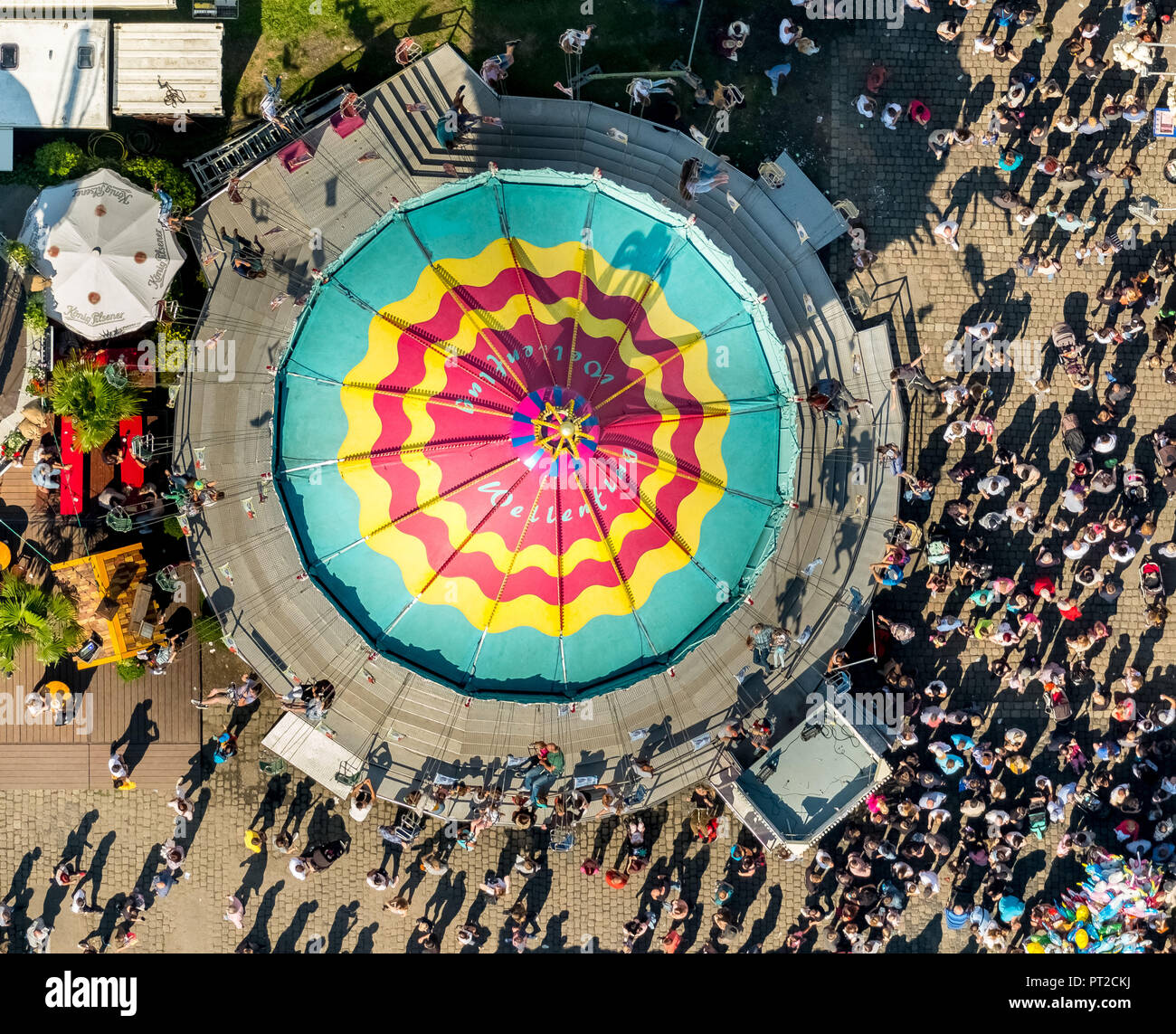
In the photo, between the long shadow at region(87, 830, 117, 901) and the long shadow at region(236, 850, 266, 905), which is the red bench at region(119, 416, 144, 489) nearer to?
the long shadow at region(87, 830, 117, 901)

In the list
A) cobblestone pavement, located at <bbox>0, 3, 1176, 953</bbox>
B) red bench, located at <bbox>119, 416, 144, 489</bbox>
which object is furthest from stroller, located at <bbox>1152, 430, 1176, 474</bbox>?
red bench, located at <bbox>119, 416, 144, 489</bbox>

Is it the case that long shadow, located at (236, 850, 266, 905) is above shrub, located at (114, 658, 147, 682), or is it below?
below

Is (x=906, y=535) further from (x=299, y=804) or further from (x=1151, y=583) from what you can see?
(x=299, y=804)

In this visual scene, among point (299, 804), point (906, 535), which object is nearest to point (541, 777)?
point (299, 804)

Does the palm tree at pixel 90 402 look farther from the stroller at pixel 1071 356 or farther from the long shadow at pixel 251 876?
the stroller at pixel 1071 356

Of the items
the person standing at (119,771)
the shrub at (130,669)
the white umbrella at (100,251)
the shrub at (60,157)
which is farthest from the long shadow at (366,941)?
the shrub at (60,157)
